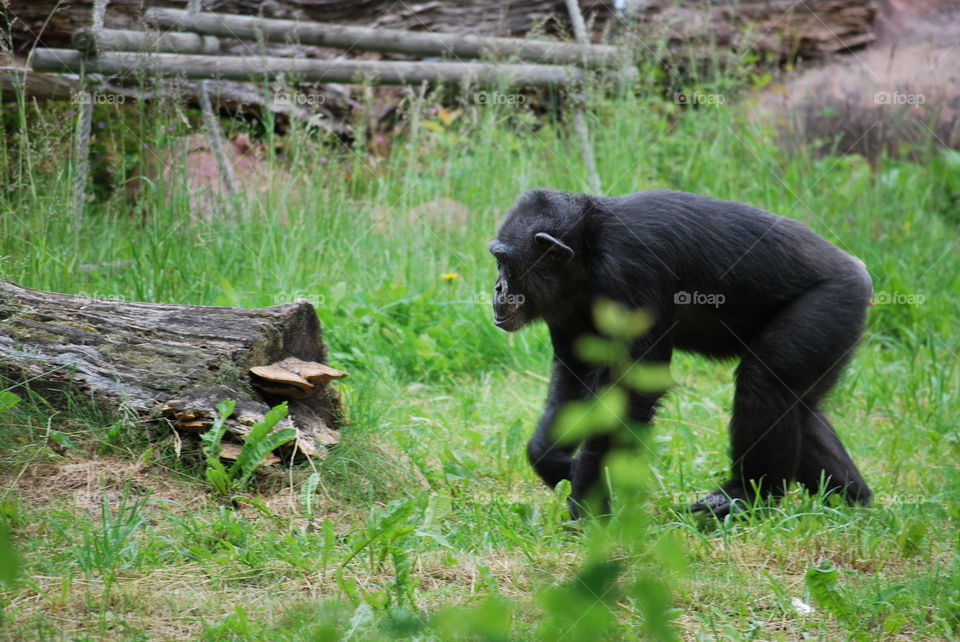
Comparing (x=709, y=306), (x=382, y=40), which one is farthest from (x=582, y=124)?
(x=709, y=306)

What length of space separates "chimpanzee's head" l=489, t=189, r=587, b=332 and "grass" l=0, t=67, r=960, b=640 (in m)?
0.77

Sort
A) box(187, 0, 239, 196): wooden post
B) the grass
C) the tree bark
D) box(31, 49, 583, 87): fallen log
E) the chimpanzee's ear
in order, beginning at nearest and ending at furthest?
the grass
the chimpanzee's ear
box(31, 49, 583, 87): fallen log
box(187, 0, 239, 196): wooden post
the tree bark

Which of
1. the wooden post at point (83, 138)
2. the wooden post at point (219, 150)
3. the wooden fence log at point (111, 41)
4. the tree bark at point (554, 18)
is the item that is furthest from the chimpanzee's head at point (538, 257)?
the tree bark at point (554, 18)

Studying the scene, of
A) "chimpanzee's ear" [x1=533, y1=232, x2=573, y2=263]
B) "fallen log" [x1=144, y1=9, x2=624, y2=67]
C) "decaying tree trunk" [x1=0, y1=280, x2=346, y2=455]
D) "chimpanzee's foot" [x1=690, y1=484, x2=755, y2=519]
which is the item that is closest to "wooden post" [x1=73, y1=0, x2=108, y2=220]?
"fallen log" [x1=144, y1=9, x2=624, y2=67]

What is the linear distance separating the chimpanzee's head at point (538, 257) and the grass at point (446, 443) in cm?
77

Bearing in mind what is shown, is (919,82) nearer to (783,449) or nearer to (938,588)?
(783,449)

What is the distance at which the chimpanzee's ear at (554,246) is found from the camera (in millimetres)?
4445

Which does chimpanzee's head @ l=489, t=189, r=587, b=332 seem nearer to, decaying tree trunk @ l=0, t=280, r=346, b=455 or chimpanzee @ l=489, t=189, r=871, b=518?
chimpanzee @ l=489, t=189, r=871, b=518

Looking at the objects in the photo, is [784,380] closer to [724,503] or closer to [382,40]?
[724,503]

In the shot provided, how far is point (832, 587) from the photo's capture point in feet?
10.5

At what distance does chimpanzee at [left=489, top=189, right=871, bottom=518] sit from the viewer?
436 cm

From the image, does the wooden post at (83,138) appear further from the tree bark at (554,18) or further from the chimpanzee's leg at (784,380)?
the chimpanzee's leg at (784,380)

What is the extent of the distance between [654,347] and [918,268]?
17.4ft

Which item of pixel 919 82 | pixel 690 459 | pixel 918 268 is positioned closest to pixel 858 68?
pixel 919 82
